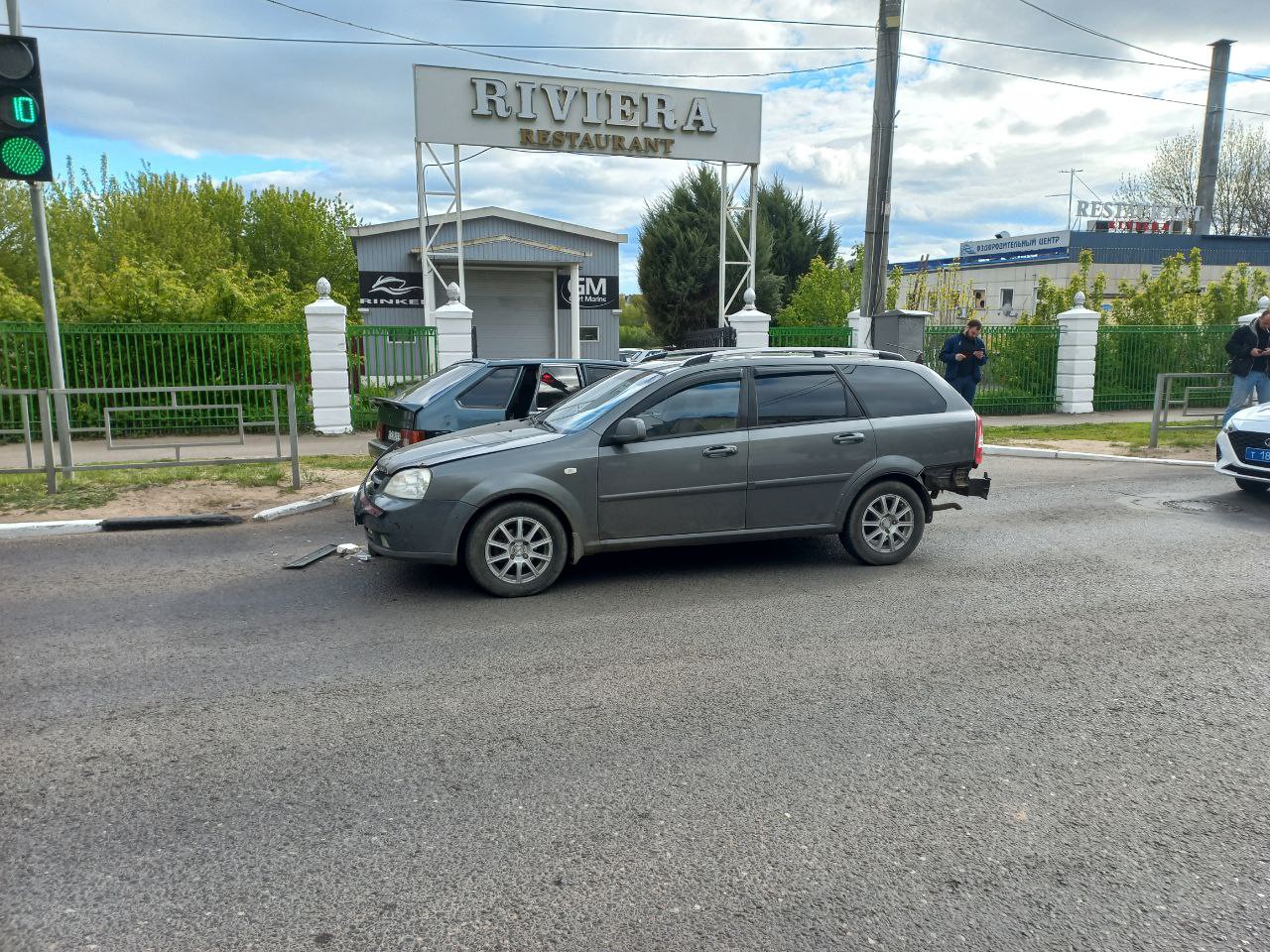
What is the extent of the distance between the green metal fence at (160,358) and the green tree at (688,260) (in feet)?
76.1

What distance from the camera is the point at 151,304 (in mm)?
15102

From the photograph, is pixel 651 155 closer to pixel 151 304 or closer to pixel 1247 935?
pixel 151 304

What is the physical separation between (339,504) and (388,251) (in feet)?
61.0

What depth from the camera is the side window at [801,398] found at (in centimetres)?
685

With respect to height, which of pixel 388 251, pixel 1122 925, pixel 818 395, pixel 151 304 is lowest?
pixel 1122 925

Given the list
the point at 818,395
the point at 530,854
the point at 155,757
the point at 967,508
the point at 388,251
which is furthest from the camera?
the point at 388,251

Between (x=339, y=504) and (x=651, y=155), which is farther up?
(x=651, y=155)

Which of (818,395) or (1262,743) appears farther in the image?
(818,395)

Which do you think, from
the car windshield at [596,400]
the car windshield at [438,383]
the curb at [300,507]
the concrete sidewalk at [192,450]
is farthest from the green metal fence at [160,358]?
the car windshield at [596,400]

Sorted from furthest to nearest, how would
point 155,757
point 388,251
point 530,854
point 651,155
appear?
point 388,251 < point 651,155 < point 155,757 < point 530,854

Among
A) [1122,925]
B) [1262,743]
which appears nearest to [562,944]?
[1122,925]

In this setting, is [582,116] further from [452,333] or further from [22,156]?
[22,156]

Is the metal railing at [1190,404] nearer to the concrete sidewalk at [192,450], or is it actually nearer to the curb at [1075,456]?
the curb at [1075,456]

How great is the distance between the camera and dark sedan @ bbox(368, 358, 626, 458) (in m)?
8.88
